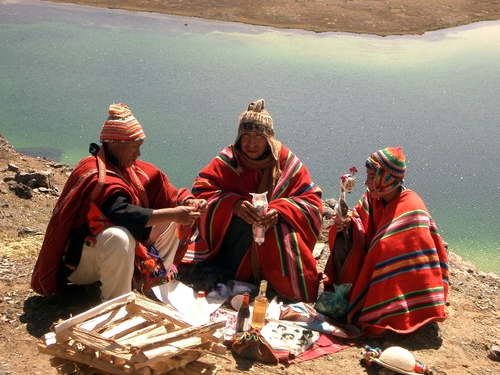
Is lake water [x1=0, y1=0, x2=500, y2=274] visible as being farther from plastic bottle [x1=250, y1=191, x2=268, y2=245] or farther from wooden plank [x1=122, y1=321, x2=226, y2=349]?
wooden plank [x1=122, y1=321, x2=226, y2=349]

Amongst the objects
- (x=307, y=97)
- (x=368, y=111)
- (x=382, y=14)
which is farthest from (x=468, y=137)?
(x=382, y=14)

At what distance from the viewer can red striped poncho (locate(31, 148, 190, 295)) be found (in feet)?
12.8

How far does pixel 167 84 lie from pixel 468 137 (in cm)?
496

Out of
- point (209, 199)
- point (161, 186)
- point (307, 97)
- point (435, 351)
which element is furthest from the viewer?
point (307, 97)

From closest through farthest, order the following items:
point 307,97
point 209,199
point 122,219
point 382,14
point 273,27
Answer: point 122,219 < point 209,199 < point 307,97 < point 273,27 < point 382,14

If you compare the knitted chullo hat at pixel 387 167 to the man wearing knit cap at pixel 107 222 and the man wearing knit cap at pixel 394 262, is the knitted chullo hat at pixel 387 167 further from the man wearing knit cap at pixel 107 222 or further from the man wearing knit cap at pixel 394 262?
the man wearing knit cap at pixel 107 222

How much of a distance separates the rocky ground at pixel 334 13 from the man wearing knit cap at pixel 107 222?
12.0 meters

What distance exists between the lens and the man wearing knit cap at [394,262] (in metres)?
4.23

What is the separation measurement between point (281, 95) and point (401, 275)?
6788mm

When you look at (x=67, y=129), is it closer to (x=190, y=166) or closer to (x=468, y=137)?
(x=190, y=166)

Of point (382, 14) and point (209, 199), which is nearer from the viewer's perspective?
point (209, 199)

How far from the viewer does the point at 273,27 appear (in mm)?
15469

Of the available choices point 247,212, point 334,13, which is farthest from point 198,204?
point 334,13

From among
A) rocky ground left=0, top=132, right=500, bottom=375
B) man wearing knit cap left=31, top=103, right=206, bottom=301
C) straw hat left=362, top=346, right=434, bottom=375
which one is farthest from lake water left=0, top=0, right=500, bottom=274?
man wearing knit cap left=31, top=103, right=206, bottom=301
